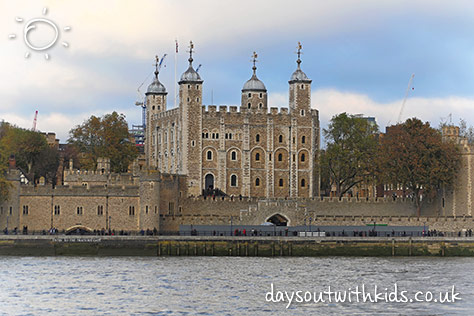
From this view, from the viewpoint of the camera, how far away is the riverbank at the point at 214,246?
91562 mm

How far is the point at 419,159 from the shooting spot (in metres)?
106

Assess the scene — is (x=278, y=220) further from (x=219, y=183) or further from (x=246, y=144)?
(x=246, y=144)

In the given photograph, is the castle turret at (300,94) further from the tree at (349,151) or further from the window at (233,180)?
the window at (233,180)

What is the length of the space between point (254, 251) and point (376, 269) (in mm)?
13356

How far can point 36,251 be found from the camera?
300 ft

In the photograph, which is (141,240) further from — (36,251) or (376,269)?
(376,269)

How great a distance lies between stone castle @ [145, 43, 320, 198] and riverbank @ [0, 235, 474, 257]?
27.0 m

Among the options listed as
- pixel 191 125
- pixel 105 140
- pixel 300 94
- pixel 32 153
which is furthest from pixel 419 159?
pixel 32 153

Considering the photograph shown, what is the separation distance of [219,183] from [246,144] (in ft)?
17.2

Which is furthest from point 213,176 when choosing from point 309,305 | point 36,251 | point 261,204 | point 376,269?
point 309,305

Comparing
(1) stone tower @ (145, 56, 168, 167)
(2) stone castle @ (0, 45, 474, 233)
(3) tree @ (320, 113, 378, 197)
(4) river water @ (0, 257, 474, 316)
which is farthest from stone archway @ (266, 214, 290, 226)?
(1) stone tower @ (145, 56, 168, 167)

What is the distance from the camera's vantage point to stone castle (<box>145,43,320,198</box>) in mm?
120250

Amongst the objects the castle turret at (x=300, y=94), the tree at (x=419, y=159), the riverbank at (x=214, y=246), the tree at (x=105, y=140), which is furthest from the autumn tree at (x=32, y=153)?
the tree at (x=419, y=159)

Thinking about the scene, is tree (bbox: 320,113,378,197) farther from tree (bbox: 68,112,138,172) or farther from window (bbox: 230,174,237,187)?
tree (bbox: 68,112,138,172)
